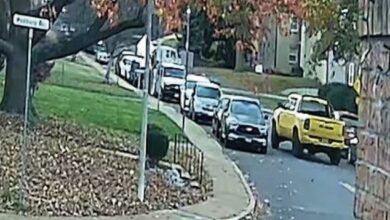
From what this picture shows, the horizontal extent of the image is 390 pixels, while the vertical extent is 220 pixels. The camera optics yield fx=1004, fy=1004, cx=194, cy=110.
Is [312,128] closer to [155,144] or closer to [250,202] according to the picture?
[155,144]

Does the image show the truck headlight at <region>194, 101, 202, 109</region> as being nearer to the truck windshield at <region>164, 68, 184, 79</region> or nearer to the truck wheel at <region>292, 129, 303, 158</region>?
the truck windshield at <region>164, 68, 184, 79</region>

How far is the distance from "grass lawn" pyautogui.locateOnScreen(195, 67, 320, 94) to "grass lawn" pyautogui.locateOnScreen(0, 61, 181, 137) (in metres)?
9.54

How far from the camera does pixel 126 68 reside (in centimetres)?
5862

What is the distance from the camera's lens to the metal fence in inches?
877

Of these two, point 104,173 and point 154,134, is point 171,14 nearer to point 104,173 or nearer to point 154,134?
point 154,134

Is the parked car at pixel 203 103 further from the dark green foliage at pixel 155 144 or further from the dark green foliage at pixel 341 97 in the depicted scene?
the dark green foliage at pixel 155 144

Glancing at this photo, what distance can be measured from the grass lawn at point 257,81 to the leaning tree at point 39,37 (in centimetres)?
3410

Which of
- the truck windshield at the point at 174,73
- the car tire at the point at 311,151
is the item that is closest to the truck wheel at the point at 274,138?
the car tire at the point at 311,151

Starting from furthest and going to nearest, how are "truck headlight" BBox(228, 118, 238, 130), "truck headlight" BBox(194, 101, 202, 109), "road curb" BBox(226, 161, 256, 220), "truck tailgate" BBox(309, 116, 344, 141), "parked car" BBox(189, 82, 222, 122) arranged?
1. "truck headlight" BBox(194, 101, 202, 109)
2. "parked car" BBox(189, 82, 222, 122)
3. "truck headlight" BBox(228, 118, 238, 130)
4. "truck tailgate" BBox(309, 116, 344, 141)
5. "road curb" BBox(226, 161, 256, 220)

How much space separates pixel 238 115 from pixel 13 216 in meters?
18.7

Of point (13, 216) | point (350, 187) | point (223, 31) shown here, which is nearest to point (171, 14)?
point (223, 31)

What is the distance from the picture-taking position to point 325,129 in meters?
30.5

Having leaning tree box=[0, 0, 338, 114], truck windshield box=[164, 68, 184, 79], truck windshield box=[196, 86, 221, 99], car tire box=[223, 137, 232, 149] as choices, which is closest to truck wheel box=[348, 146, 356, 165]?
car tire box=[223, 137, 232, 149]

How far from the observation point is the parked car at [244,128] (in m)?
31.9
